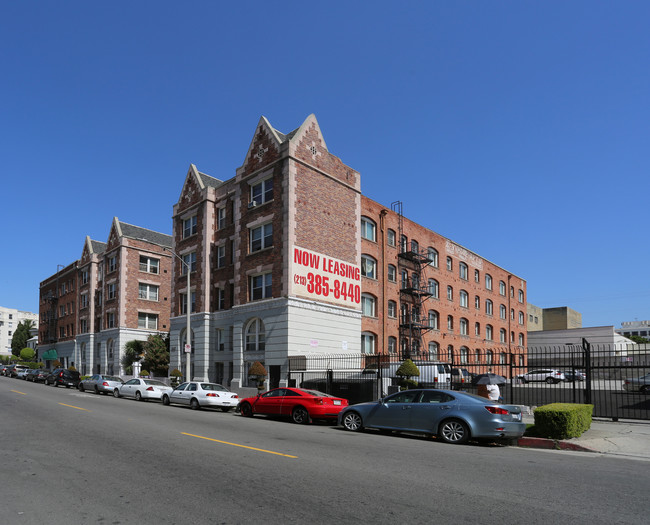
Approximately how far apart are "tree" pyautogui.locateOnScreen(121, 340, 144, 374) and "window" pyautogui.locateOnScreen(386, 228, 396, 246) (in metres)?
25.6

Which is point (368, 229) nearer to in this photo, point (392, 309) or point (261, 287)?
point (392, 309)

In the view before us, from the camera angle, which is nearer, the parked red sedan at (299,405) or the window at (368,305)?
the parked red sedan at (299,405)

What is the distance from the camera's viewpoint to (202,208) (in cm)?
3847

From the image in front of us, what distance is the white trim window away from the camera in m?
32.5

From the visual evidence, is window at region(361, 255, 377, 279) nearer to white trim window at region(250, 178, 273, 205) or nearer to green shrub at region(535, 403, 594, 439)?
white trim window at region(250, 178, 273, 205)

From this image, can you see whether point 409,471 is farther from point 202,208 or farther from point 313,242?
point 202,208

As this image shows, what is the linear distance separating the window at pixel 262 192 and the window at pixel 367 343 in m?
11.7

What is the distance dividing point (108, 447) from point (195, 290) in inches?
1080

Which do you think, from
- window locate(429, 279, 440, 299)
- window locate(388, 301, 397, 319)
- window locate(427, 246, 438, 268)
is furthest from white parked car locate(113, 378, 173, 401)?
window locate(427, 246, 438, 268)

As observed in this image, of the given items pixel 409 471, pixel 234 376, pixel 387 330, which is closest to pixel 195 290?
pixel 234 376

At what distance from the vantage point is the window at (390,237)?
40.8 m

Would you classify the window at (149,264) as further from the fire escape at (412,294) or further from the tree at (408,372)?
the tree at (408,372)

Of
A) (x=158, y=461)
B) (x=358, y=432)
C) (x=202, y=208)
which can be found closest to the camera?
(x=158, y=461)

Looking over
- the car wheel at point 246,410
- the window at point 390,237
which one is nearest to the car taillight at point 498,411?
the car wheel at point 246,410
